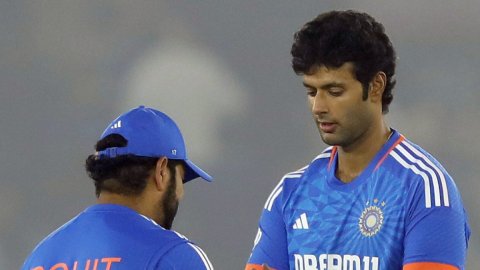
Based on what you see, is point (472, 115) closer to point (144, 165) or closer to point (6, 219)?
point (6, 219)

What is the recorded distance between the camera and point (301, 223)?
3637mm

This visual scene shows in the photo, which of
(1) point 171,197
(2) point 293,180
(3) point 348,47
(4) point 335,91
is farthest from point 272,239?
(3) point 348,47

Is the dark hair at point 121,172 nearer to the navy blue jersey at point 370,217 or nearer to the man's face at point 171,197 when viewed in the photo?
the man's face at point 171,197

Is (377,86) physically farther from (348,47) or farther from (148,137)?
(148,137)

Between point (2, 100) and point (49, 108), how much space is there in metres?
0.40

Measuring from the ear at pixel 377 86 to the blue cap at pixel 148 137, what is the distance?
0.62m

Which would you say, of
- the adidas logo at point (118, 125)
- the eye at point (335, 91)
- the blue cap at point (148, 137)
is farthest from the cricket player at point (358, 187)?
the adidas logo at point (118, 125)

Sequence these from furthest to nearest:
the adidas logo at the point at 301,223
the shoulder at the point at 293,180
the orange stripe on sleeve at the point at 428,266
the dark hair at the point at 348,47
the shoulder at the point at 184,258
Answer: the shoulder at the point at 293,180 → the adidas logo at the point at 301,223 → the dark hair at the point at 348,47 → the orange stripe on sleeve at the point at 428,266 → the shoulder at the point at 184,258

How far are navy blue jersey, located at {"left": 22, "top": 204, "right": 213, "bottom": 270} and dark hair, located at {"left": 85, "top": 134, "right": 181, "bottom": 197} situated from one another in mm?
64

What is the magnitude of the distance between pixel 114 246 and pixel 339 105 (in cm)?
83

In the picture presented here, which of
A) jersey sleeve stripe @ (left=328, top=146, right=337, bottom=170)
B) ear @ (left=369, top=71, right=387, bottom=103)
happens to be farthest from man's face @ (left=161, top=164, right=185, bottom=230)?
ear @ (left=369, top=71, right=387, bottom=103)

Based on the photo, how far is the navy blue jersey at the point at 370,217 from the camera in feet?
11.0

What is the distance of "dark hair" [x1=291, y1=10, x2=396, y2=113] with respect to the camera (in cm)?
351

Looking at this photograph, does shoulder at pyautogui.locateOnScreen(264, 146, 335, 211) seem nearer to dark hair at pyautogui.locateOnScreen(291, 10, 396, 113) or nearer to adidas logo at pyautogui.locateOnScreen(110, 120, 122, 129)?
dark hair at pyautogui.locateOnScreen(291, 10, 396, 113)
